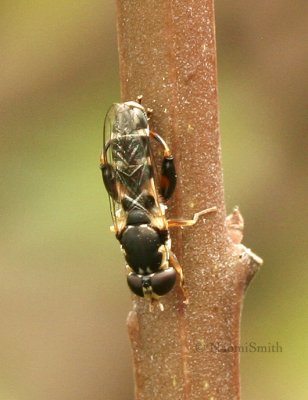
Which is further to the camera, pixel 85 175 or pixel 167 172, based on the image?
pixel 85 175

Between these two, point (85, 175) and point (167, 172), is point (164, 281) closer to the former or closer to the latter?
point (167, 172)

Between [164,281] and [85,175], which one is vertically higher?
[85,175]

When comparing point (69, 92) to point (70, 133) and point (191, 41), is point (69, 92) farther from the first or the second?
point (191, 41)

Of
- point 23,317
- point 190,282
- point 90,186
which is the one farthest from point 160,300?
point 23,317

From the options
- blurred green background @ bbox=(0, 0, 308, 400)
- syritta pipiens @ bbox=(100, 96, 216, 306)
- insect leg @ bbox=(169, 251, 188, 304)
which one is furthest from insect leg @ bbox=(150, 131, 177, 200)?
blurred green background @ bbox=(0, 0, 308, 400)

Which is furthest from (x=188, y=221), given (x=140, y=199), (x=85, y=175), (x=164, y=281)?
(x=85, y=175)

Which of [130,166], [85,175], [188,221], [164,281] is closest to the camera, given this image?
[188,221]

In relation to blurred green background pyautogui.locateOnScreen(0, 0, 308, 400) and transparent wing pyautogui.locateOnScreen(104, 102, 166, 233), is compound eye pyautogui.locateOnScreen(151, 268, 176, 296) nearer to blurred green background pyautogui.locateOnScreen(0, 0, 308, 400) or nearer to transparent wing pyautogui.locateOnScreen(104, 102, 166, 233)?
transparent wing pyautogui.locateOnScreen(104, 102, 166, 233)
